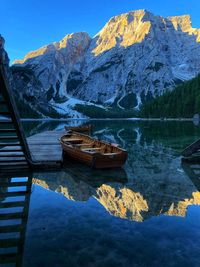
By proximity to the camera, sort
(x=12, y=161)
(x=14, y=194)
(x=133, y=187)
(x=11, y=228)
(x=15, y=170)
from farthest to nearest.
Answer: (x=12, y=161)
(x=15, y=170)
(x=133, y=187)
(x=14, y=194)
(x=11, y=228)

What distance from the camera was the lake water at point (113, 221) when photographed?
9414mm

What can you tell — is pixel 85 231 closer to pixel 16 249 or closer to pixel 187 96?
pixel 16 249

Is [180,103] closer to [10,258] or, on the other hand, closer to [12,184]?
[12,184]

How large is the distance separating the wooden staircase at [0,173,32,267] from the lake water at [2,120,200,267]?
27 centimetres

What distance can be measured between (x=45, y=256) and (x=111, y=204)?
577 cm

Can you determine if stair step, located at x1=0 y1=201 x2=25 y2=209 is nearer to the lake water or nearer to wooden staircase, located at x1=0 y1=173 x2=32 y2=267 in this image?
wooden staircase, located at x1=0 y1=173 x2=32 y2=267

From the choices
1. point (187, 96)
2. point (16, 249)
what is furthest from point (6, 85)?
point (187, 96)

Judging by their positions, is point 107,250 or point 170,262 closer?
point 170,262

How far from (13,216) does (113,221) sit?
4.18 metres

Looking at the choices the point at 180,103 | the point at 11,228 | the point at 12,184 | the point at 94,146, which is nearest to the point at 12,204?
the point at 11,228

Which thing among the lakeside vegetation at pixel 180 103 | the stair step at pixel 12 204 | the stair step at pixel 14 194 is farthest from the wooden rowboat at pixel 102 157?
the lakeside vegetation at pixel 180 103

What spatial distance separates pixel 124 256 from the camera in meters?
9.45

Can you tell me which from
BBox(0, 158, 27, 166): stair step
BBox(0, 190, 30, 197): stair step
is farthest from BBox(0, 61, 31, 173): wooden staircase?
BBox(0, 190, 30, 197): stair step

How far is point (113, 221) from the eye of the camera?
12.4m
